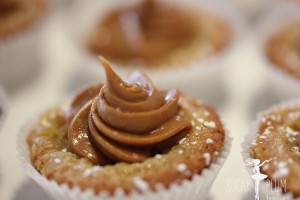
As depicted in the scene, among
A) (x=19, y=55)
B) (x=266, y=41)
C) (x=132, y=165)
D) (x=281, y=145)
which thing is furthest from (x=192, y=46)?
(x=132, y=165)

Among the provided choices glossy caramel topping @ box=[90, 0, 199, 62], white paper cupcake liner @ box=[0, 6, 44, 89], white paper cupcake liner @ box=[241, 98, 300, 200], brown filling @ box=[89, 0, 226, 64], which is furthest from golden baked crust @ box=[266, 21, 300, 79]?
white paper cupcake liner @ box=[0, 6, 44, 89]

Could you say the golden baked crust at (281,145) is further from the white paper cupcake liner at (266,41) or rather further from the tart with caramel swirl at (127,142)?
the white paper cupcake liner at (266,41)

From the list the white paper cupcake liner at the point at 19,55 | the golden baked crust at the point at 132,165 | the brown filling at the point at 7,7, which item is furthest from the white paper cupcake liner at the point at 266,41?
the brown filling at the point at 7,7

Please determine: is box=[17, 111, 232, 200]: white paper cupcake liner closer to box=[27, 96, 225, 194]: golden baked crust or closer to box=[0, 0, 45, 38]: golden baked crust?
box=[27, 96, 225, 194]: golden baked crust

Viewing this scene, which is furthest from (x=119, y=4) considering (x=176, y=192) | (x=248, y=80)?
(x=176, y=192)

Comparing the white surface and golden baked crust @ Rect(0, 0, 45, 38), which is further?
golden baked crust @ Rect(0, 0, 45, 38)

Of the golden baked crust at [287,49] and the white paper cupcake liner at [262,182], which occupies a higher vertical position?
the golden baked crust at [287,49]
